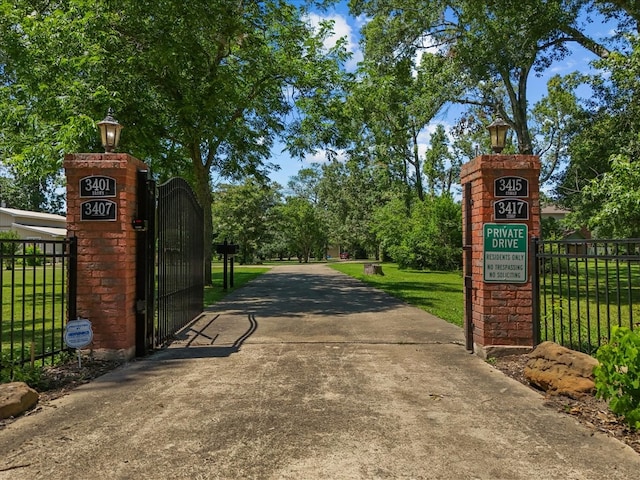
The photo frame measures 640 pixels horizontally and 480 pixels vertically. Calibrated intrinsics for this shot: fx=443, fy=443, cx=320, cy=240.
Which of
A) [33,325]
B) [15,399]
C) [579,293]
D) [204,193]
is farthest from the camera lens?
[204,193]

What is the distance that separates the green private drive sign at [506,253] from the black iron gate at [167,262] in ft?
14.3

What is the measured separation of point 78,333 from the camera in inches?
200

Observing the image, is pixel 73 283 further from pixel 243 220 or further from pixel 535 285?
pixel 243 220

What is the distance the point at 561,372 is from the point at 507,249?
1766 millimetres

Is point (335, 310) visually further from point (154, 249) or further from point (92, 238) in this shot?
point (92, 238)

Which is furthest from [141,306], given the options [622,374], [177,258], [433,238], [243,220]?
[243,220]

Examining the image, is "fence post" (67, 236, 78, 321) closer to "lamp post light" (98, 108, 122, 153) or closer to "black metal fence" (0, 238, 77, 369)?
"black metal fence" (0, 238, 77, 369)

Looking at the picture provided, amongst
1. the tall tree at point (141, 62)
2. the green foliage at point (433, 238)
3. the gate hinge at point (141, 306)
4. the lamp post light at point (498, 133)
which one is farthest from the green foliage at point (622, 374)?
the green foliage at point (433, 238)

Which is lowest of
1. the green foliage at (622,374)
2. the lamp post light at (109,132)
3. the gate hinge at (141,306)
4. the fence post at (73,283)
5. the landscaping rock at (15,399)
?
Result: the landscaping rock at (15,399)

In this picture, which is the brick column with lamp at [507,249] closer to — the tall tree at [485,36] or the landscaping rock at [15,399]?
the landscaping rock at [15,399]

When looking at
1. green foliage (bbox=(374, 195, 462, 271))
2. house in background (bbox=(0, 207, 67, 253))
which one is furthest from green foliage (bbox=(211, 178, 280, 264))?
green foliage (bbox=(374, 195, 462, 271))

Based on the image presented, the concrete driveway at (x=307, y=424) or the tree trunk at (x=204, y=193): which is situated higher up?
Answer: the tree trunk at (x=204, y=193)

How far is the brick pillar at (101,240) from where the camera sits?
17.6 feet

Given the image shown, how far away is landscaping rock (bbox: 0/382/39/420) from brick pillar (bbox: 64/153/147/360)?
1.33 m
